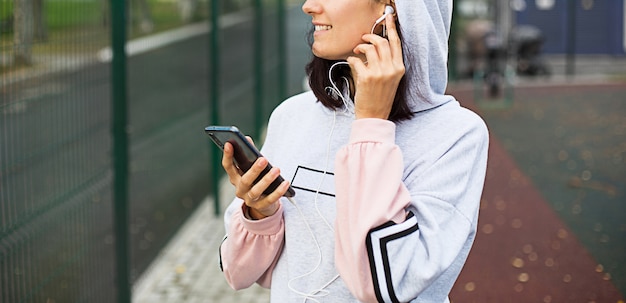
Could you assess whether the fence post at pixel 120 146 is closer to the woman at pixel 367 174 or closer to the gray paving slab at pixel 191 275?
the gray paving slab at pixel 191 275

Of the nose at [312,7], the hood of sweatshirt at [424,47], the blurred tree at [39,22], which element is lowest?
the blurred tree at [39,22]

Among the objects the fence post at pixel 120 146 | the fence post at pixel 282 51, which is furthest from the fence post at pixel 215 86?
the fence post at pixel 282 51

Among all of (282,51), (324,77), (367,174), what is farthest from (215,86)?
(367,174)

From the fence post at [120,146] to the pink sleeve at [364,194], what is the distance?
3544 millimetres

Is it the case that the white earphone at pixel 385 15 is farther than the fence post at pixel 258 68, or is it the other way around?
the fence post at pixel 258 68

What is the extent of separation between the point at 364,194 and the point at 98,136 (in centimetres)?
351

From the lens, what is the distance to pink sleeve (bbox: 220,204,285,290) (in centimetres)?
254

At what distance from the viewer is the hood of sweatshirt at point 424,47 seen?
7.73 feet

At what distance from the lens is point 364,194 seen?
7.39ft

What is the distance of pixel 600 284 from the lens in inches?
271

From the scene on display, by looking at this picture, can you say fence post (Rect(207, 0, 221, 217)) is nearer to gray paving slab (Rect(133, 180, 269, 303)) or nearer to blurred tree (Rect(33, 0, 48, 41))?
gray paving slab (Rect(133, 180, 269, 303))

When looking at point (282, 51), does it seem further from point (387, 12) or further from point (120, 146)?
→ point (387, 12)

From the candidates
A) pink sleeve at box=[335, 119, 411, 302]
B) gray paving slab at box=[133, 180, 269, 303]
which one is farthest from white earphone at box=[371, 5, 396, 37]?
gray paving slab at box=[133, 180, 269, 303]

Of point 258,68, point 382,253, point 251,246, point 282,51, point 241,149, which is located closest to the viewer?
point 382,253
